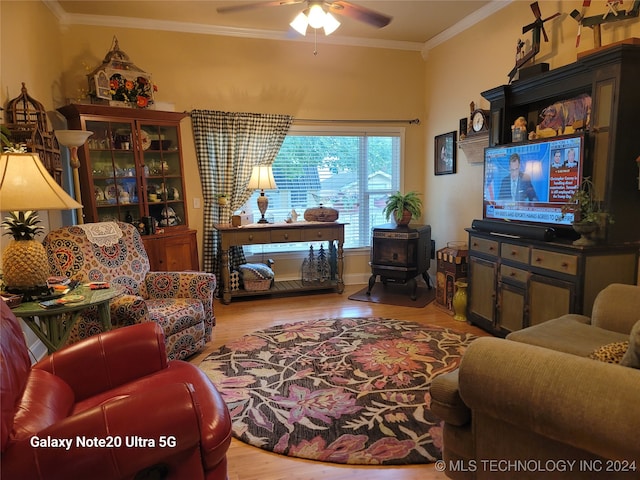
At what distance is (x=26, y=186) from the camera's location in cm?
191

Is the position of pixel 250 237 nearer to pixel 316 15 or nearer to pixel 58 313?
pixel 316 15

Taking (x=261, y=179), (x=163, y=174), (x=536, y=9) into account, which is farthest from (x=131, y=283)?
(x=536, y=9)

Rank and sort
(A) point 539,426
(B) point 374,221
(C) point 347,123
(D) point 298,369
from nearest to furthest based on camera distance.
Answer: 1. (A) point 539,426
2. (D) point 298,369
3. (C) point 347,123
4. (B) point 374,221

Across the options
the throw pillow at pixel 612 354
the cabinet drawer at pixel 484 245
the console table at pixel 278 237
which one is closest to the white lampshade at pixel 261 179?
the console table at pixel 278 237

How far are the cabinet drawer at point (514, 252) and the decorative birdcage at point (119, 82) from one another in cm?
352

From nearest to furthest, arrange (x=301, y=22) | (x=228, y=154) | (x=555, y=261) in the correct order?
(x=555, y=261) < (x=301, y=22) < (x=228, y=154)

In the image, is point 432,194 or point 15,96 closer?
point 15,96

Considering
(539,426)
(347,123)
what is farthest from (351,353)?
(347,123)

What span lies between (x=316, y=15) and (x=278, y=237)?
228cm

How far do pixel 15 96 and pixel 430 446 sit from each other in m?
3.44

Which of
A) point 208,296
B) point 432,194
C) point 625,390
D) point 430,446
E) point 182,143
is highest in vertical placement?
point 182,143

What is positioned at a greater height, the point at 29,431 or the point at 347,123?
the point at 347,123

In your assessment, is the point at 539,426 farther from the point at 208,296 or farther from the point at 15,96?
the point at 15,96

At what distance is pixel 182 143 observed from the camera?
4406mm
